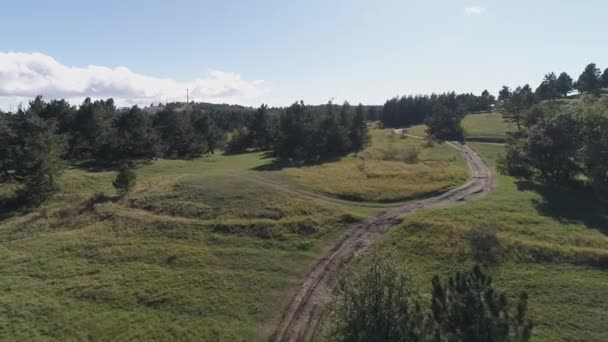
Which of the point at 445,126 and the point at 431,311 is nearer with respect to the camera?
the point at 431,311

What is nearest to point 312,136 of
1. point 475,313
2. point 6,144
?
point 6,144

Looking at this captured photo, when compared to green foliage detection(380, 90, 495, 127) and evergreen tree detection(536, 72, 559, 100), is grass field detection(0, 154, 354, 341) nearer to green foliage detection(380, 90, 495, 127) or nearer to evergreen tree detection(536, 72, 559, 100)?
green foliage detection(380, 90, 495, 127)

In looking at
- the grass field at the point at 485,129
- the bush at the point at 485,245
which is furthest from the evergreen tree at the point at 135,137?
the grass field at the point at 485,129

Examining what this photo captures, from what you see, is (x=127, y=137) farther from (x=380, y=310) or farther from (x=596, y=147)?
(x=596, y=147)

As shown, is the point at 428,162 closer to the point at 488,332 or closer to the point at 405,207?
the point at 405,207

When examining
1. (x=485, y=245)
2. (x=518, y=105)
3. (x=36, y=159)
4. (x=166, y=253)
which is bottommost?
(x=166, y=253)

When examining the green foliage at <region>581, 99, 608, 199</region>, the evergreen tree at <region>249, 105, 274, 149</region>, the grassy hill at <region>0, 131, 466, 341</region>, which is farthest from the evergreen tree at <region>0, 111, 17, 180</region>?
the green foliage at <region>581, 99, 608, 199</region>

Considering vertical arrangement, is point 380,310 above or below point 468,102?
below

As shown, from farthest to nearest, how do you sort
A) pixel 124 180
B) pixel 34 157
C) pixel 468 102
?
1. pixel 468 102
2. pixel 34 157
3. pixel 124 180
